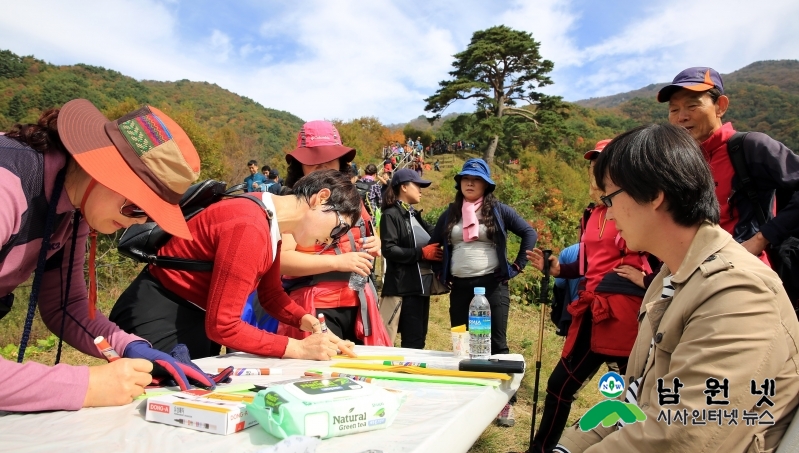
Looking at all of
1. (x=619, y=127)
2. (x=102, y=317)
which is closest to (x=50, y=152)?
(x=102, y=317)

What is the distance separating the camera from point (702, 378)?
1.13 meters

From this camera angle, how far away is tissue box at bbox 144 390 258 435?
1256 mm

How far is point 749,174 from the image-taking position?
2584 mm

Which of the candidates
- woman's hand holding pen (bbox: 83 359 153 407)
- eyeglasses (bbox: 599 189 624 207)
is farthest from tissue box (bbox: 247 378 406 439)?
eyeglasses (bbox: 599 189 624 207)

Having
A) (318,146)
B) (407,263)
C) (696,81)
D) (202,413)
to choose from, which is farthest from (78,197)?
(407,263)

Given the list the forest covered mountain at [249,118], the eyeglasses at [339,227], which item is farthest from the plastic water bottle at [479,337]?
the forest covered mountain at [249,118]

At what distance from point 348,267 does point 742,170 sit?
2.12 metres

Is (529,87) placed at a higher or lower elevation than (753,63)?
lower

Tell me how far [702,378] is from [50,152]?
1.77 meters

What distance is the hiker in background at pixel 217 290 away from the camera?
77.2 inches

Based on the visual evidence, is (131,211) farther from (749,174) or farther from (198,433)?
(749,174)

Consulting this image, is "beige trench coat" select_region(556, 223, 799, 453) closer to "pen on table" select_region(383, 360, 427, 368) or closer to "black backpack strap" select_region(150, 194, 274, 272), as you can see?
"pen on table" select_region(383, 360, 427, 368)

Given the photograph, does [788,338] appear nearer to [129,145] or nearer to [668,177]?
[668,177]

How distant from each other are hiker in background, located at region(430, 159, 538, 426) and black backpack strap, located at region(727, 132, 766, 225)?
1.68 metres
